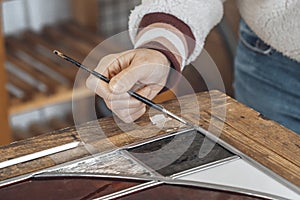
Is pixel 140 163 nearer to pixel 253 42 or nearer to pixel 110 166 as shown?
pixel 110 166

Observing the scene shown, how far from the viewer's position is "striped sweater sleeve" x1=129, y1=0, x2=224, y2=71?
0.86m

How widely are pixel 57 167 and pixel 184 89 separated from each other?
350 millimetres

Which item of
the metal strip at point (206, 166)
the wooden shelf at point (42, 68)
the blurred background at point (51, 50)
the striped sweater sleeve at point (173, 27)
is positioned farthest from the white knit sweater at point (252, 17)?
the wooden shelf at point (42, 68)

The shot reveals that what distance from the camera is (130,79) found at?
78cm

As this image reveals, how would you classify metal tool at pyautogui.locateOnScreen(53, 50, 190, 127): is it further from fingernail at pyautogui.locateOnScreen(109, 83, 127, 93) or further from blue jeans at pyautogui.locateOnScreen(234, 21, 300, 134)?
blue jeans at pyautogui.locateOnScreen(234, 21, 300, 134)

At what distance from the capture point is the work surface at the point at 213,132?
0.71 meters

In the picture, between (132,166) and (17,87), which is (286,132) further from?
(17,87)

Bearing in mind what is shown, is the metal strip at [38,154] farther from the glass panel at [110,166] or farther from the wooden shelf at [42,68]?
the wooden shelf at [42,68]

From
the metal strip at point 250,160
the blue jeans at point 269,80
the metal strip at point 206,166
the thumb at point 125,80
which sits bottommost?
the blue jeans at point 269,80

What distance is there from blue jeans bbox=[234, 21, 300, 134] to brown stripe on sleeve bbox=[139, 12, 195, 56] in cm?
15

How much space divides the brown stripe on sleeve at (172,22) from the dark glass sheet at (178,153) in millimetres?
175

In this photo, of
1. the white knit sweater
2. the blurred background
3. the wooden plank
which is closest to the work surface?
the white knit sweater

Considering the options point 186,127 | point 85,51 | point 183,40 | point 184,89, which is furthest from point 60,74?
point 186,127

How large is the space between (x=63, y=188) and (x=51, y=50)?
1.12 m
